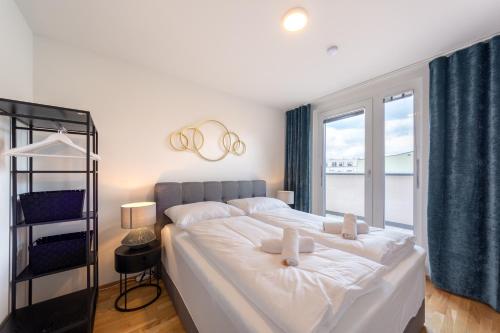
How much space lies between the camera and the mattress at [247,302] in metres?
0.81

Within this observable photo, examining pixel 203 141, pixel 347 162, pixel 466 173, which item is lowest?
pixel 466 173

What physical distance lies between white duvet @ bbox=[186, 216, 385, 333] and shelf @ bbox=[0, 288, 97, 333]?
0.92 meters

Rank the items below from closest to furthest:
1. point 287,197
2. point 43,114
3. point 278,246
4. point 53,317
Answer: point 278,246 < point 53,317 < point 43,114 < point 287,197

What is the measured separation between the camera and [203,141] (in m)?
2.62

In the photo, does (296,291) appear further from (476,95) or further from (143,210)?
(476,95)

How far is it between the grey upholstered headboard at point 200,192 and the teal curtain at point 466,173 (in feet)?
6.87

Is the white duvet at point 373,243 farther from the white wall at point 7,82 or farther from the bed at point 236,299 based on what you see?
the white wall at point 7,82

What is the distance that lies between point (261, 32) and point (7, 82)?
6.05ft

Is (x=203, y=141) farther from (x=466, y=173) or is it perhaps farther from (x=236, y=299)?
(x=466, y=173)

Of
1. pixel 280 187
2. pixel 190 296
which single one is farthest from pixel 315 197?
pixel 190 296

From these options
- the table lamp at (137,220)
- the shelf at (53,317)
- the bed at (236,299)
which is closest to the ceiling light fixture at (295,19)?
the bed at (236,299)

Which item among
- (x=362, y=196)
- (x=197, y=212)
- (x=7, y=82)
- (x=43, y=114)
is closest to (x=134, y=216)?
(x=197, y=212)

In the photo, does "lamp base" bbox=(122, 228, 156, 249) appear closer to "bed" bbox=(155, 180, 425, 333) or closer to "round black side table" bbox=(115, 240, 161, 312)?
"round black side table" bbox=(115, 240, 161, 312)

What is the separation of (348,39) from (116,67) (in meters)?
2.35
